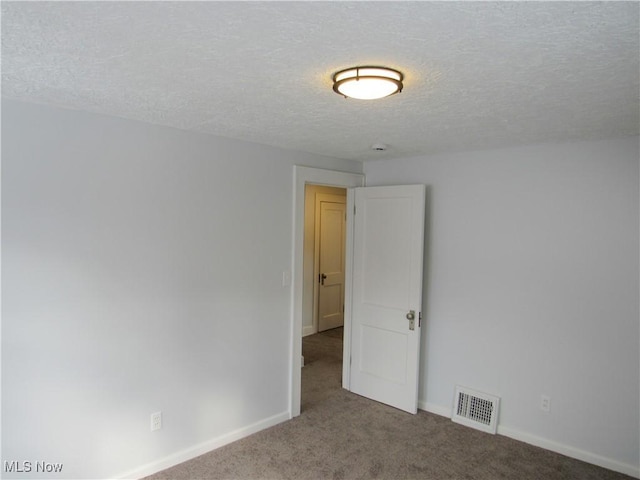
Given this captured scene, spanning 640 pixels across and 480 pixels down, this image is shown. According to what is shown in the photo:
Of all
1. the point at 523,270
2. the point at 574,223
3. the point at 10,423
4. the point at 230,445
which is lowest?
the point at 230,445

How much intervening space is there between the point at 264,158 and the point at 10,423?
7.58 feet

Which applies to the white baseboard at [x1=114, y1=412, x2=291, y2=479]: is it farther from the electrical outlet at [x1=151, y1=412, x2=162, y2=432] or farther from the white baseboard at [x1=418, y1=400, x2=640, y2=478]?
the white baseboard at [x1=418, y1=400, x2=640, y2=478]

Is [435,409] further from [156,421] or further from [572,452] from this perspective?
[156,421]

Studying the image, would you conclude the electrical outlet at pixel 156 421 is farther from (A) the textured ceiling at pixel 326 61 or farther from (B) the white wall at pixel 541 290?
(B) the white wall at pixel 541 290

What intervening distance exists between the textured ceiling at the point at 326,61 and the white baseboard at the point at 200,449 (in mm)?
2243

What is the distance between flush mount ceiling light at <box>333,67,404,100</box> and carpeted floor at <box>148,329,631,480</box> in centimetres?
242

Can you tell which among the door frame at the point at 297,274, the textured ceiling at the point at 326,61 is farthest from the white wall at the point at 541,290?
the door frame at the point at 297,274

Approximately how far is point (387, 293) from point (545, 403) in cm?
151

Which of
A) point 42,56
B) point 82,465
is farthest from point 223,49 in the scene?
point 82,465

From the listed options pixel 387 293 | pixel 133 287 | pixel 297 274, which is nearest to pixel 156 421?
pixel 133 287

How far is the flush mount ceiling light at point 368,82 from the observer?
1723 millimetres

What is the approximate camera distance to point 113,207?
261cm

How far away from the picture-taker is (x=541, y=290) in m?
3.25

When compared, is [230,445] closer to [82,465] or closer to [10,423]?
[82,465]
